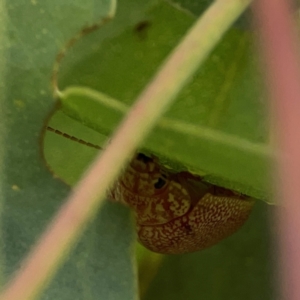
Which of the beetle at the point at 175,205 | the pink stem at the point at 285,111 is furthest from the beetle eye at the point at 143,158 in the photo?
the pink stem at the point at 285,111

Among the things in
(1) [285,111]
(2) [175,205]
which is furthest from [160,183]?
(1) [285,111]

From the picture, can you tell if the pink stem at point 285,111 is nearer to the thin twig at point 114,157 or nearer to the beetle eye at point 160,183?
the thin twig at point 114,157

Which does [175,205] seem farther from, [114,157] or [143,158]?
[114,157]

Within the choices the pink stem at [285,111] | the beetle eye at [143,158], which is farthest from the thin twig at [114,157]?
the beetle eye at [143,158]

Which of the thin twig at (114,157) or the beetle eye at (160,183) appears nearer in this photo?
the thin twig at (114,157)

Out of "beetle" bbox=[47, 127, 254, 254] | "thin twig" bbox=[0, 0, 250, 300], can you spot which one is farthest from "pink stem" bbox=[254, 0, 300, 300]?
"beetle" bbox=[47, 127, 254, 254]

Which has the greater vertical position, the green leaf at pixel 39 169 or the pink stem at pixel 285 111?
the pink stem at pixel 285 111
